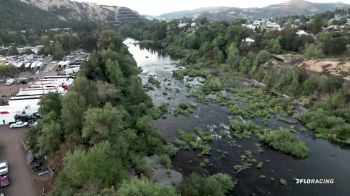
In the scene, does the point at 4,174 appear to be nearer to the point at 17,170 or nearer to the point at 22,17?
the point at 17,170

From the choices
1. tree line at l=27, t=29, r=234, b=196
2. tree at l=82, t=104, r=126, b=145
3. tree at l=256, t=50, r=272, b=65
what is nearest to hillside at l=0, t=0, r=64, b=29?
tree line at l=27, t=29, r=234, b=196

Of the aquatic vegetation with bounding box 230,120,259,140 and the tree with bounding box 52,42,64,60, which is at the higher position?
the tree with bounding box 52,42,64,60

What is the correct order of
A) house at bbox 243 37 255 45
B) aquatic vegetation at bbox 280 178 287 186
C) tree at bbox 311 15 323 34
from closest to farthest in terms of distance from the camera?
aquatic vegetation at bbox 280 178 287 186
house at bbox 243 37 255 45
tree at bbox 311 15 323 34

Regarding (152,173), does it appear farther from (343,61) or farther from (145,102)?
(343,61)

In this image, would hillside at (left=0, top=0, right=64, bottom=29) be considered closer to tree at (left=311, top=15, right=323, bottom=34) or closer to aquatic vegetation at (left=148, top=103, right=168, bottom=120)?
aquatic vegetation at (left=148, top=103, right=168, bottom=120)

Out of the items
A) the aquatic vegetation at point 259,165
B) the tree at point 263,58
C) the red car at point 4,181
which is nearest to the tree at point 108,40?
the tree at point 263,58

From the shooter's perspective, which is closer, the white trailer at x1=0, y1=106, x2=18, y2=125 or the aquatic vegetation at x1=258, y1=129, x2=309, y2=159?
the aquatic vegetation at x1=258, y1=129, x2=309, y2=159

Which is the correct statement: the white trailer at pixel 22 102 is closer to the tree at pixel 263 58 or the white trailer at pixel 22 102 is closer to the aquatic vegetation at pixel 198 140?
the aquatic vegetation at pixel 198 140

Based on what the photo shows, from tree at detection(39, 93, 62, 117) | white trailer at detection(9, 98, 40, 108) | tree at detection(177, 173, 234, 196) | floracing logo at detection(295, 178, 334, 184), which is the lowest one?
floracing logo at detection(295, 178, 334, 184)
